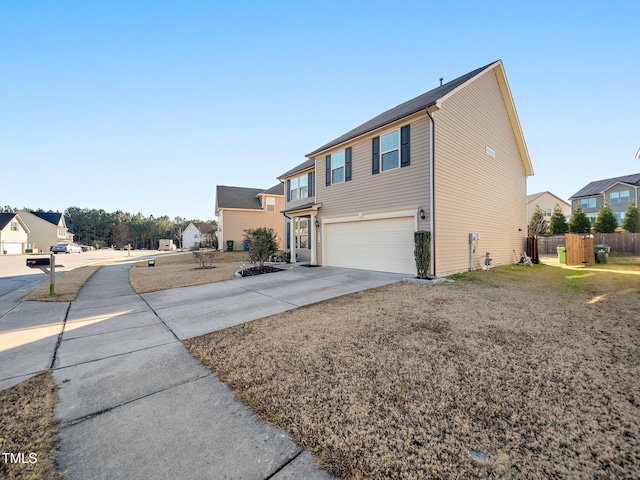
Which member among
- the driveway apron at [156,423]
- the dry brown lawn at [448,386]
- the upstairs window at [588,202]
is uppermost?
the upstairs window at [588,202]

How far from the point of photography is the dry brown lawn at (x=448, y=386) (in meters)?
1.78

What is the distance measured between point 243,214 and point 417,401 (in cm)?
2359

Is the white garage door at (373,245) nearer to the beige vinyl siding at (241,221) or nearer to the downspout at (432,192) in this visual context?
the downspout at (432,192)

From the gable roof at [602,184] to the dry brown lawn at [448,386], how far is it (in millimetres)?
38817

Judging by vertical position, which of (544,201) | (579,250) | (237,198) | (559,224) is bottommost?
(579,250)

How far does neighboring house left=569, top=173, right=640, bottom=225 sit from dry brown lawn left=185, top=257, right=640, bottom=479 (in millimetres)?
36613

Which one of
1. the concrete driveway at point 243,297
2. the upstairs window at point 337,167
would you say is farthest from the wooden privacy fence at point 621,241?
the concrete driveway at point 243,297

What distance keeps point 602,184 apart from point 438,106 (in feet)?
137

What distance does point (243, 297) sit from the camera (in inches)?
273

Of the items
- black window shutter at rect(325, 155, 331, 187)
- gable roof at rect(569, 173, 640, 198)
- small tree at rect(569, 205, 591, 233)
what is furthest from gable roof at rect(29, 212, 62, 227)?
gable roof at rect(569, 173, 640, 198)

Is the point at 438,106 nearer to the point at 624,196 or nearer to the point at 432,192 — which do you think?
the point at 432,192

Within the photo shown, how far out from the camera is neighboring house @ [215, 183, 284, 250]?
932 inches

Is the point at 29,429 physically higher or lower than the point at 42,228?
lower

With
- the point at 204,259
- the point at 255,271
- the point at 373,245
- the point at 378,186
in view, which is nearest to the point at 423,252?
the point at 373,245
